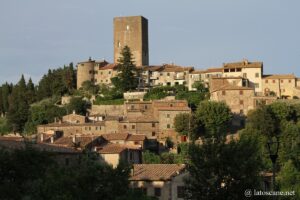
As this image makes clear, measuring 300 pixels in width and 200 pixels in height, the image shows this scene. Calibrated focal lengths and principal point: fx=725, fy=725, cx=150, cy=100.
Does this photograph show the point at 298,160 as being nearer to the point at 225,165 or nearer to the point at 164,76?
the point at 225,165

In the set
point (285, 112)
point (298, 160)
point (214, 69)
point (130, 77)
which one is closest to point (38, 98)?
point (130, 77)

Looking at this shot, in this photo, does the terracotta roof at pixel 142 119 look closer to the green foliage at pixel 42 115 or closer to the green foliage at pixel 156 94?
the green foliage at pixel 156 94

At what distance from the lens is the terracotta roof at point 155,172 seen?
141 feet

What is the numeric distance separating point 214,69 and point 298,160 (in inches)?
1762

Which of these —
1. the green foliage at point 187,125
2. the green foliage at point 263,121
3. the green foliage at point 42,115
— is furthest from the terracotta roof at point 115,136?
the green foliage at point 42,115

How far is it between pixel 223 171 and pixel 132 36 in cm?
8236

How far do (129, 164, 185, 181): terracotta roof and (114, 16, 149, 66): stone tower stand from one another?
63.3 metres

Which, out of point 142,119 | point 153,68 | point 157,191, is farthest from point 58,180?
point 153,68

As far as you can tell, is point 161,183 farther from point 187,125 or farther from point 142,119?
point 142,119

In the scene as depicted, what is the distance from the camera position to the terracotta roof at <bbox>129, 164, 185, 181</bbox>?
42975 millimetres

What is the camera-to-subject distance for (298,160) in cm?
4875

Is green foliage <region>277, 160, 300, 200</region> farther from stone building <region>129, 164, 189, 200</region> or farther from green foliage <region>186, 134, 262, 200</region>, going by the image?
green foliage <region>186, 134, 262, 200</region>

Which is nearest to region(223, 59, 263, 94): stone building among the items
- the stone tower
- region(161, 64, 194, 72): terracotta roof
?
region(161, 64, 194, 72): terracotta roof

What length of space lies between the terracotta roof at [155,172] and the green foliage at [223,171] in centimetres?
1423
